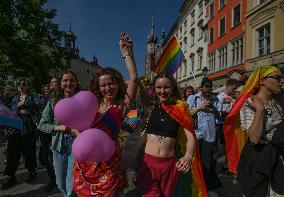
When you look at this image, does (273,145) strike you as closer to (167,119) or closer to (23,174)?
(167,119)

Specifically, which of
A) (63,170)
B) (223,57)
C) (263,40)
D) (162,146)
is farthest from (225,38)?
(162,146)

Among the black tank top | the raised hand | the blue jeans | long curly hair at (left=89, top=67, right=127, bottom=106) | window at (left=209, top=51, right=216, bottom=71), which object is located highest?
window at (left=209, top=51, right=216, bottom=71)

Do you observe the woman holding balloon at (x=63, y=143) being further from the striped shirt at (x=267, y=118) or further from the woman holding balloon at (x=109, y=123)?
the striped shirt at (x=267, y=118)

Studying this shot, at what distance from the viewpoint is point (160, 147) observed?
337 centimetres

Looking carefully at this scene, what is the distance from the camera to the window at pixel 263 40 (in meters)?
20.7

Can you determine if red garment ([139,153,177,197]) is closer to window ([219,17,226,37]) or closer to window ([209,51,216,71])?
window ([219,17,226,37])

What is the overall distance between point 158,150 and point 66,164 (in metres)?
1.36

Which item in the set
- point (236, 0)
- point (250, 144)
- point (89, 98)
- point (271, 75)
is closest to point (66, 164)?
point (89, 98)

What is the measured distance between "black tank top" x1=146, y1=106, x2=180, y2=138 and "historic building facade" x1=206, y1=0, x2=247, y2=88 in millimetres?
20432

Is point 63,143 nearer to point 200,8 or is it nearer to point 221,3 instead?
point 221,3

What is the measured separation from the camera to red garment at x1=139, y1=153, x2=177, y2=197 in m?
3.25

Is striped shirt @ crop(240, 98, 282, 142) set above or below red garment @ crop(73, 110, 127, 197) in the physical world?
above

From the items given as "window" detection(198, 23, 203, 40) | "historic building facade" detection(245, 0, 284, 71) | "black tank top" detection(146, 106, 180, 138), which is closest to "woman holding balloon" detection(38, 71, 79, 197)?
"black tank top" detection(146, 106, 180, 138)

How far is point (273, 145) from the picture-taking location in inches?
121
